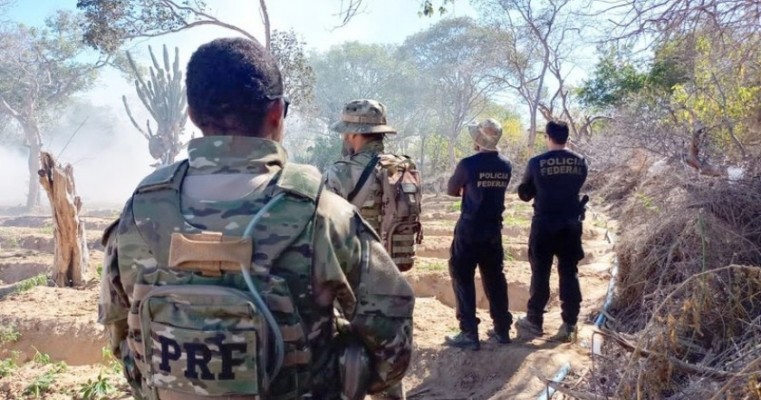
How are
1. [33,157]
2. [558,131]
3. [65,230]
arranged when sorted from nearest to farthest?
[558,131], [65,230], [33,157]

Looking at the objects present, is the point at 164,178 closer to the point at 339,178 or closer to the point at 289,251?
the point at 289,251

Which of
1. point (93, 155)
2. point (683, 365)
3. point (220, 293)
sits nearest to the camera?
point (220, 293)

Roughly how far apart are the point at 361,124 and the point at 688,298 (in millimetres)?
1986

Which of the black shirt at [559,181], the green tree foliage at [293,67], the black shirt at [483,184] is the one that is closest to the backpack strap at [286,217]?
the black shirt at [483,184]

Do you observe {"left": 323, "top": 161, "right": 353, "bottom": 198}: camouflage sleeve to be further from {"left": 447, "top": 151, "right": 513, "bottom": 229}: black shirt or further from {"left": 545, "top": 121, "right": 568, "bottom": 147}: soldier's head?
{"left": 545, "top": 121, "right": 568, "bottom": 147}: soldier's head

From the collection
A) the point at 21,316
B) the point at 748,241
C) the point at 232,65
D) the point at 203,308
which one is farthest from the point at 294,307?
the point at 21,316

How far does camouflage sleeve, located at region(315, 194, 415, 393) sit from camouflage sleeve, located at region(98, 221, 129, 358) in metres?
0.55

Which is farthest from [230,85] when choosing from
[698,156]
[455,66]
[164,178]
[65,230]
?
[455,66]

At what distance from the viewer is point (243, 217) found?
1.42 m

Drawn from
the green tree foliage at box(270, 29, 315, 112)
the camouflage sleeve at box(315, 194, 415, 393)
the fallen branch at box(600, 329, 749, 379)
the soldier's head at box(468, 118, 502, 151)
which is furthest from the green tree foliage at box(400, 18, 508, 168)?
the camouflage sleeve at box(315, 194, 415, 393)

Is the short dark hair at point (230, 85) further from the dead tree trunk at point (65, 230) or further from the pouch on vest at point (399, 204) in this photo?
the dead tree trunk at point (65, 230)

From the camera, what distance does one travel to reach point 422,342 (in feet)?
15.7

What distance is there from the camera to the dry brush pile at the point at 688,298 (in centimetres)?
257

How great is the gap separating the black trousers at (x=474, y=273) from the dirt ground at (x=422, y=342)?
246 millimetres
